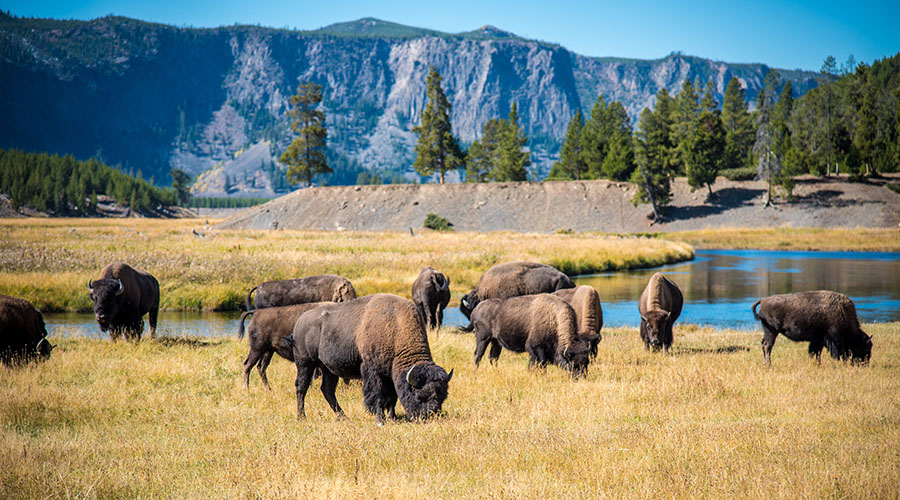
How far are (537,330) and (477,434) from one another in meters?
5.09

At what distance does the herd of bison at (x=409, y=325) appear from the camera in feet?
29.7

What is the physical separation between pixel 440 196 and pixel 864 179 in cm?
5434

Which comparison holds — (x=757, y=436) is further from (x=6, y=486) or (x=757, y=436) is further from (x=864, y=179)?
(x=864, y=179)

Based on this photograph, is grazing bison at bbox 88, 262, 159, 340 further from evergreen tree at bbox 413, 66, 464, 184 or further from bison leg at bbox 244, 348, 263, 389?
evergreen tree at bbox 413, 66, 464, 184

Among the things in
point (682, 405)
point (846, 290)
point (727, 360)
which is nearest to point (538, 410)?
point (682, 405)

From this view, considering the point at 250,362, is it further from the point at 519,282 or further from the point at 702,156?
the point at 702,156

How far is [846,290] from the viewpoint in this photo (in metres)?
31.8

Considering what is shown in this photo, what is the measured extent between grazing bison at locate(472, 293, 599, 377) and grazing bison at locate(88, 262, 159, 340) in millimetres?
8619

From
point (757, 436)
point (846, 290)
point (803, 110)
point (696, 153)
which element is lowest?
point (846, 290)

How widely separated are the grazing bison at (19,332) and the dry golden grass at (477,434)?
51 centimetres

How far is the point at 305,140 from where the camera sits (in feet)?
315

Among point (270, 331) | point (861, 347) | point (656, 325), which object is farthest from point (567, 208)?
point (270, 331)

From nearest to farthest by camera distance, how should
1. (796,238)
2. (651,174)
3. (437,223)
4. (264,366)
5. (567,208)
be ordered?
(264,366) < (796,238) < (437,223) < (651,174) < (567,208)


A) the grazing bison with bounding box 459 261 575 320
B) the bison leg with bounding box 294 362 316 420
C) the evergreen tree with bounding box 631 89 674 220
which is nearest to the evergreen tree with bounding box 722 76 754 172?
the evergreen tree with bounding box 631 89 674 220
